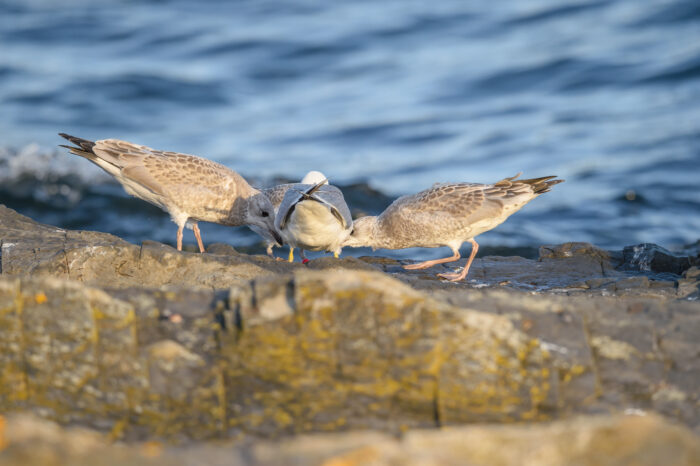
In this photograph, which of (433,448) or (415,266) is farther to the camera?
(415,266)

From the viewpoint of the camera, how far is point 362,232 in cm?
821

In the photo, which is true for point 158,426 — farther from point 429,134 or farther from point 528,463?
point 429,134

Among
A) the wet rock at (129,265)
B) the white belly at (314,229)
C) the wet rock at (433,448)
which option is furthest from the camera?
the white belly at (314,229)

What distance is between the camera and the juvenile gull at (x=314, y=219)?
7.27 meters

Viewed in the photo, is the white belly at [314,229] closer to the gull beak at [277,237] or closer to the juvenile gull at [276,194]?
the gull beak at [277,237]

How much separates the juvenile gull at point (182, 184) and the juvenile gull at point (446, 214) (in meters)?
1.05

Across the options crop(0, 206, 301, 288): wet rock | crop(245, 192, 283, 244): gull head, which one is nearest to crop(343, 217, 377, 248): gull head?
crop(245, 192, 283, 244): gull head

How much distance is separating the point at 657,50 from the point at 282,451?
69.2 feet

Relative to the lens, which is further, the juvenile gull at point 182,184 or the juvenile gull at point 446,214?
the juvenile gull at point 182,184

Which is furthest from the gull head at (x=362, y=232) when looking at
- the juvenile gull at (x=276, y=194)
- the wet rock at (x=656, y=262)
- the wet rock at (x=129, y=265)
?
the wet rock at (x=656, y=262)

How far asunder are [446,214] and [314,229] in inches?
51.4

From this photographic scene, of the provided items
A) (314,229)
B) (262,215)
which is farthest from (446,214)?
(262,215)

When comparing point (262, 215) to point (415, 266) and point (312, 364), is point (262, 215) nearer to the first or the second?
point (415, 266)

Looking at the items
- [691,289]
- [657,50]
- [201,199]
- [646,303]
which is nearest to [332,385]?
[646,303]
